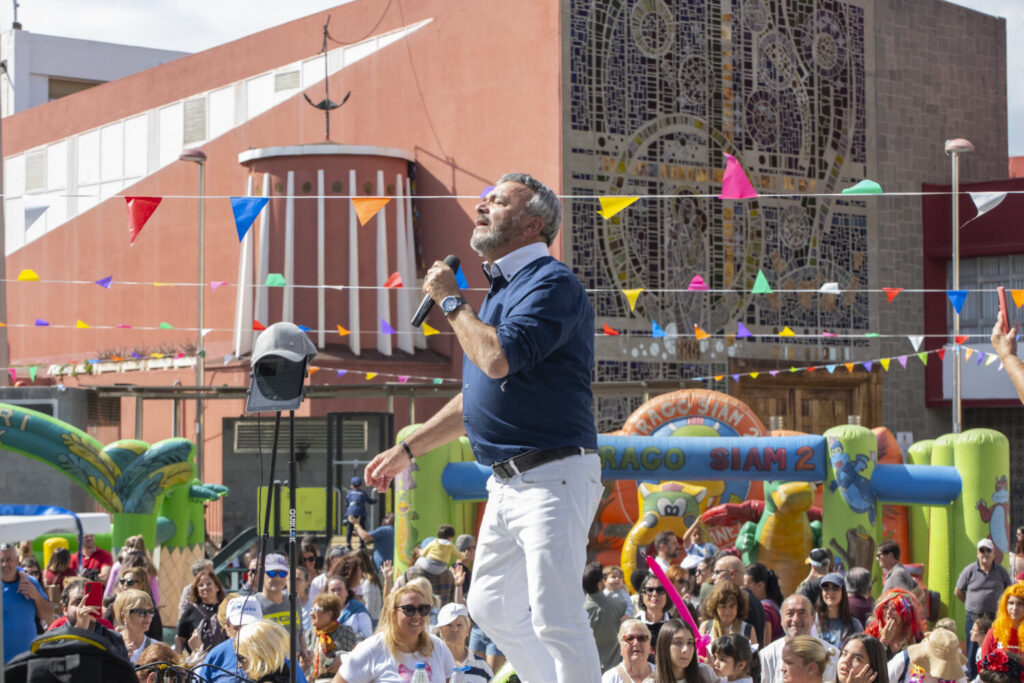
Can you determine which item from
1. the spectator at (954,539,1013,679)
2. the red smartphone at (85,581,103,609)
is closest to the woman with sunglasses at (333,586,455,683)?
the red smartphone at (85,581,103,609)

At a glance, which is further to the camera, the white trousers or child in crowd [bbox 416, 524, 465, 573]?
child in crowd [bbox 416, 524, 465, 573]

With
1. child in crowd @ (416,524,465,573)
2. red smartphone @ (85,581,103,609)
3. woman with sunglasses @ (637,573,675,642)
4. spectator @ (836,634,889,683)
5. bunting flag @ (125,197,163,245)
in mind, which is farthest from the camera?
bunting flag @ (125,197,163,245)

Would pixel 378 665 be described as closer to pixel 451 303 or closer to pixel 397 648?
pixel 397 648

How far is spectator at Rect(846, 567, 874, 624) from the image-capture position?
9.85 metres

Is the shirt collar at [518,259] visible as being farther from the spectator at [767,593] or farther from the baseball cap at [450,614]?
the spectator at [767,593]

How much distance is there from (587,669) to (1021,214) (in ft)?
80.0

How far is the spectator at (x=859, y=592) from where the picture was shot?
985 cm

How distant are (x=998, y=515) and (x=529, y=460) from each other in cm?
1067

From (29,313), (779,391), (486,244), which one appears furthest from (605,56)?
(486,244)

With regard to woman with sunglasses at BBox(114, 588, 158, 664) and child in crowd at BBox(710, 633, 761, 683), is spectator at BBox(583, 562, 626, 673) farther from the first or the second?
woman with sunglasses at BBox(114, 588, 158, 664)

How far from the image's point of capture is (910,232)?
27.3m

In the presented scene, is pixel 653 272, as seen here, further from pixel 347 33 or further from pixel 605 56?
pixel 347 33

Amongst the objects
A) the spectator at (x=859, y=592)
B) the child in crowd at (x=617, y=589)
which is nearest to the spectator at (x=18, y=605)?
the child in crowd at (x=617, y=589)

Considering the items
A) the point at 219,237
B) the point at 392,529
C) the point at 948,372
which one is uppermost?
the point at 219,237
